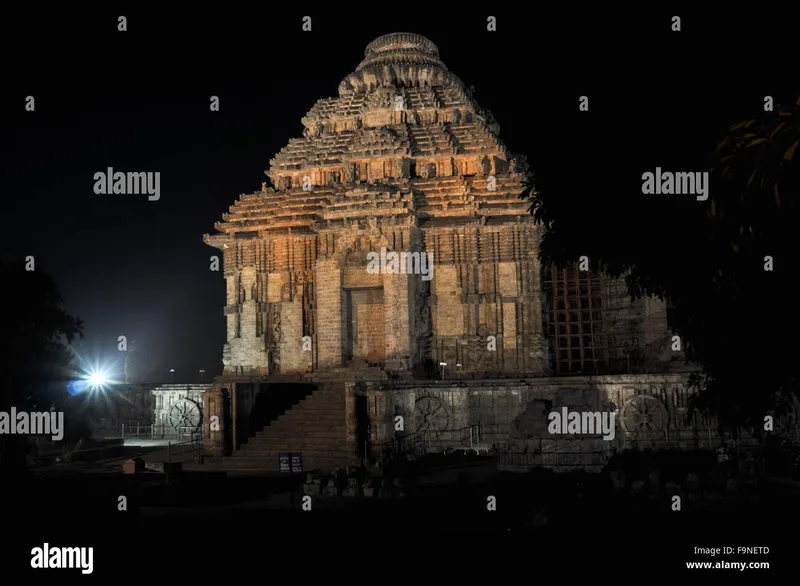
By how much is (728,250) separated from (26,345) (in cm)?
2349

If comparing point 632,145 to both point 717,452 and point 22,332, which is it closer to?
point 717,452

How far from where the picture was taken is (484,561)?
49.5 ft

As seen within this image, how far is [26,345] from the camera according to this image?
28109mm

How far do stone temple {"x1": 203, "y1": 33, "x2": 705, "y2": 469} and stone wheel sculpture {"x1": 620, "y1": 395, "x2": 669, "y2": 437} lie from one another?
0.18 feet

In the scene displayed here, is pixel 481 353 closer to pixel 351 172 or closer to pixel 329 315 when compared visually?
pixel 329 315

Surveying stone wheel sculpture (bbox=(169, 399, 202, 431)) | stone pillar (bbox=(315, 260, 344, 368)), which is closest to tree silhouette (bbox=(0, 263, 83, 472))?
stone wheel sculpture (bbox=(169, 399, 202, 431))

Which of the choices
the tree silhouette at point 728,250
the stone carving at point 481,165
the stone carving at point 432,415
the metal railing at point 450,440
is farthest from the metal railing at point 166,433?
the tree silhouette at point 728,250

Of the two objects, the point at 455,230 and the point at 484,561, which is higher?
the point at 455,230

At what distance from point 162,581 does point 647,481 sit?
43.0 feet

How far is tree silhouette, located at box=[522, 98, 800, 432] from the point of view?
10.2m

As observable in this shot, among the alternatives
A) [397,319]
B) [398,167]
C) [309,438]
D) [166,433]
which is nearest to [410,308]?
[397,319]

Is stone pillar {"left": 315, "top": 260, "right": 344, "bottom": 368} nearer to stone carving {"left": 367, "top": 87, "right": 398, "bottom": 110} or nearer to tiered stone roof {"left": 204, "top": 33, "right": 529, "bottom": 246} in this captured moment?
tiered stone roof {"left": 204, "top": 33, "right": 529, "bottom": 246}

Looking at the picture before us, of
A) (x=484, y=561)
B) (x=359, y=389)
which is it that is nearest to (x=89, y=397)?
(x=359, y=389)

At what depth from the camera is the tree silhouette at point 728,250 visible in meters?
10.2
